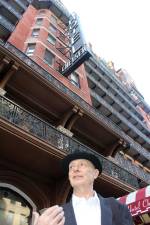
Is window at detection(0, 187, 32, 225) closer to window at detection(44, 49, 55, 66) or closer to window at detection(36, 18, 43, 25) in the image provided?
window at detection(44, 49, 55, 66)

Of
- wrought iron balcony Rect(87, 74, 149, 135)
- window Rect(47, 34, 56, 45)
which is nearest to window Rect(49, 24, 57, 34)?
window Rect(47, 34, 56, 45)

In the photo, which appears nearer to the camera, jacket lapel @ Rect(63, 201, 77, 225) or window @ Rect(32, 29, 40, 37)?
jacket lapel @ Rect(63, 201, 77, 225)

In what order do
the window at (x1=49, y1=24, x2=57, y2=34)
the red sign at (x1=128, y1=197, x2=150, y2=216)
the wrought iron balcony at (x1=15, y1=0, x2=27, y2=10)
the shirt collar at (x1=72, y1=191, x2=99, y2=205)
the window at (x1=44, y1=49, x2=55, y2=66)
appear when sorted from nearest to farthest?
1. the shirt collar at (x1=72, y1=191, x2=99, y2=205)
2. the red sign at (x1=128, y1=197, x2=150, y2=216)
3. the window at (x1=44, y1=49, x2=55, y2=66)
4. the window at (x1=49, y1=24, x2=57, y2=34)
5. the wrought iron balcony at (x1=15, y1=0, x2=27, y2=10)

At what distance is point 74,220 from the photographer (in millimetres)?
2682

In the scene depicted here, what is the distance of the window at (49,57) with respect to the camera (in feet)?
66.4

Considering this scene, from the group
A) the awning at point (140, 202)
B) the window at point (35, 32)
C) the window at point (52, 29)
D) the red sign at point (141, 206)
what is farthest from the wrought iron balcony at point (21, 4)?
the red sign at point (141, 206)

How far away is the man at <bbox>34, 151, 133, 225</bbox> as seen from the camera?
7.82 feet

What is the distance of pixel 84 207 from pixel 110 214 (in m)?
0.26

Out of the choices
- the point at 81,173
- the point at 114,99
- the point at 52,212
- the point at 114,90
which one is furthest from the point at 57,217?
the point at 114,90

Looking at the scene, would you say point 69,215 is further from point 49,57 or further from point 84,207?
point 49,57

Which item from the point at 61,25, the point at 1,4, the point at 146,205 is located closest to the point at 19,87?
the point at 146,205

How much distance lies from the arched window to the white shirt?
618 cm

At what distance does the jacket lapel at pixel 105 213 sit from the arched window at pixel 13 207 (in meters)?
6.30

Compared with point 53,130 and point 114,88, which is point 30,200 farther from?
point 114,88
